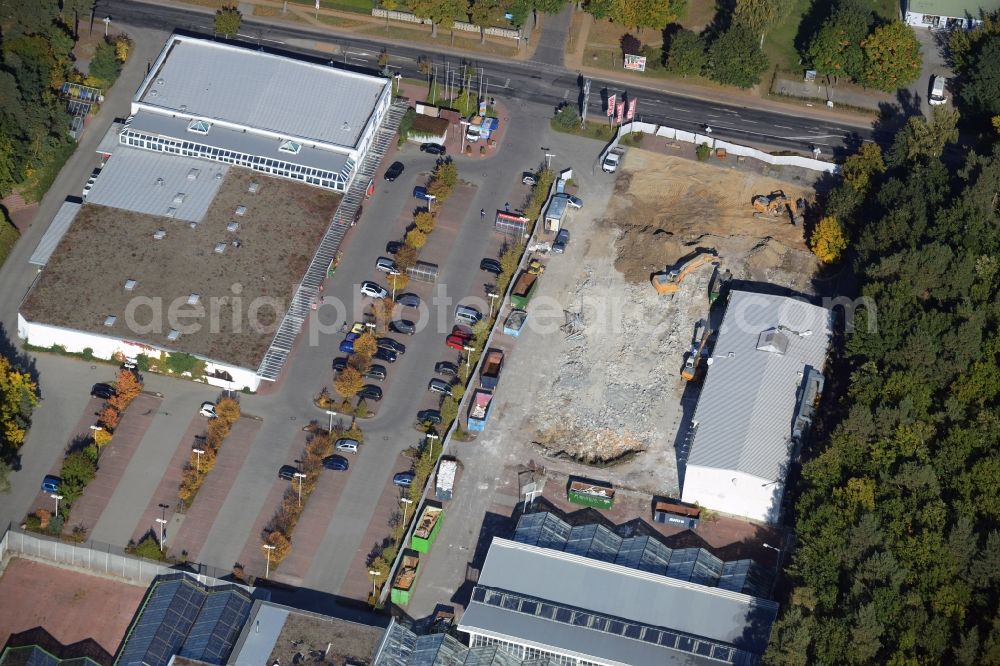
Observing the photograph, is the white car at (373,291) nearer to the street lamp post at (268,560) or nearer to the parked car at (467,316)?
the parked car at (467,316)

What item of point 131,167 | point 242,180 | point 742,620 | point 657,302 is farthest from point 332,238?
point 742,620

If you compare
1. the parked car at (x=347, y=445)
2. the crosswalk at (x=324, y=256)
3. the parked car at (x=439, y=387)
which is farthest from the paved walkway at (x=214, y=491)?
the parked car at (x=439, y=387)

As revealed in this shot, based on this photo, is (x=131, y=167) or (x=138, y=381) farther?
(x=131, y=167)

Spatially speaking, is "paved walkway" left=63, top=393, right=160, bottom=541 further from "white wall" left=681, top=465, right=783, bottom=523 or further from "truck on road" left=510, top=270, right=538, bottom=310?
"white wall" left=681, top=465, right=783, bottom=523

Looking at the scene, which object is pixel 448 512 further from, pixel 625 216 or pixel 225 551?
pixel 625 216

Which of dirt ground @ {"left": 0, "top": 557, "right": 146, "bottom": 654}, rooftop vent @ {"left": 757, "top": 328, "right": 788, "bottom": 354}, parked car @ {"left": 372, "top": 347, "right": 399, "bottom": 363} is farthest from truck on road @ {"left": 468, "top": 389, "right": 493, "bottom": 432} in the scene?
dirt ground @ {"left": 0, "top": 557, "right": 146, "bottom": 654}

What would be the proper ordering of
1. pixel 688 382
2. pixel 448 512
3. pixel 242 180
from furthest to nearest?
pixel 242 180, pixel 688 382, pixel 448 512

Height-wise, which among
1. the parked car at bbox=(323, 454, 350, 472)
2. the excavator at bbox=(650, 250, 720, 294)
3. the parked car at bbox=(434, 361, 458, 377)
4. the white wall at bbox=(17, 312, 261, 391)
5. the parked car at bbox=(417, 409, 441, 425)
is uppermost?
the excavator at bbox=(650, 250, 720, 294)
